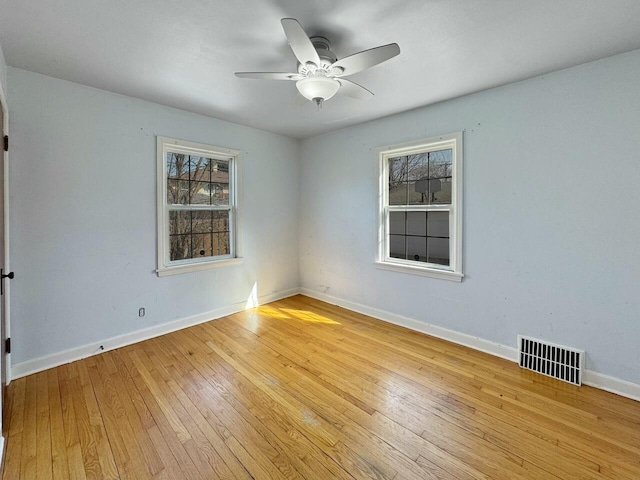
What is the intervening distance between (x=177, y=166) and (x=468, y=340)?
3754 mm

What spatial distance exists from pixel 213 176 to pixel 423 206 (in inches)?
105

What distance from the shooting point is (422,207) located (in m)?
3.31

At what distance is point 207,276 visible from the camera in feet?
11.7

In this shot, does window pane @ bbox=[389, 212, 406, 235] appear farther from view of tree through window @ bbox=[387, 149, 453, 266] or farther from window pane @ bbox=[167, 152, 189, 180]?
window pane @ bbox=[167, 152, 189, 180]

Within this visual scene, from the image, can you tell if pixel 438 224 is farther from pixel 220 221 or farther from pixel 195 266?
pixel 195 266

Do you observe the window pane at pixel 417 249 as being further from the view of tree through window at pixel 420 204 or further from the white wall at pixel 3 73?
the white wall at pixel 3 73

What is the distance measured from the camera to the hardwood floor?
153cm

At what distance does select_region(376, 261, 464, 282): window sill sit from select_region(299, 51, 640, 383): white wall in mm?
71

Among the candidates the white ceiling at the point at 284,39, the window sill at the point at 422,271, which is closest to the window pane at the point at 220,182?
the white ceiling at the point at 284,39

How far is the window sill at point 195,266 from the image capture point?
3174mm

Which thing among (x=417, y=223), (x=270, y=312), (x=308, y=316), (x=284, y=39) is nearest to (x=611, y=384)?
(x=417, y=223)

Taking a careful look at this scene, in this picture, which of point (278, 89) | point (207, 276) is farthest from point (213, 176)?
point (278, 89)

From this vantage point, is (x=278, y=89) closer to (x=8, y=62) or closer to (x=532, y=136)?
(x=8, y=62)

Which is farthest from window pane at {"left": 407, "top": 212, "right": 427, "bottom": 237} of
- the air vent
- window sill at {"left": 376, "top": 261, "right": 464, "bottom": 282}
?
the air vent
